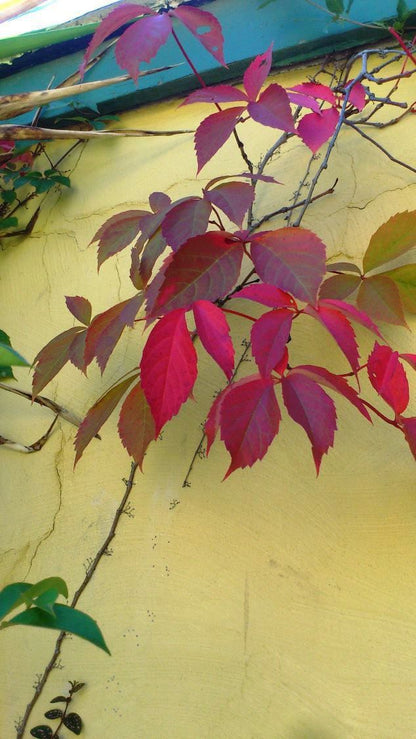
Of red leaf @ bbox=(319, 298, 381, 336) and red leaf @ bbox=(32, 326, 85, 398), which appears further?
red leaf @ bbox=(32, 326, 85, 398)

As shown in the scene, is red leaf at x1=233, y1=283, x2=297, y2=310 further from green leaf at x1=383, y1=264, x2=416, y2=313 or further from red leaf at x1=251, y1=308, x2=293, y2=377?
green leaf at x1=383, y1=264, x2=416, y2=313

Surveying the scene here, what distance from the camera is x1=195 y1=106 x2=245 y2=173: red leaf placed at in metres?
0.75

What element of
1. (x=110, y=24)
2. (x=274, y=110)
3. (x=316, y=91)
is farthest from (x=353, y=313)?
(x=110, y=24)

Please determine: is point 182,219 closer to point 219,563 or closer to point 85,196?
point 219,563

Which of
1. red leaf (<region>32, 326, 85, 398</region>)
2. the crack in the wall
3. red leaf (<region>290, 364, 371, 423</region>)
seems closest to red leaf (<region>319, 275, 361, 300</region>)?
red leaf (<region>290, 364, 371, 423</region>)

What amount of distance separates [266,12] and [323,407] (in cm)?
80

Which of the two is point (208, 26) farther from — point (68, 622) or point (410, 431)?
point (68, 622)

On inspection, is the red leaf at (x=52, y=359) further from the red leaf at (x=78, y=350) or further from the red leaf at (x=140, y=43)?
the red leaf at (x=140, y=43)

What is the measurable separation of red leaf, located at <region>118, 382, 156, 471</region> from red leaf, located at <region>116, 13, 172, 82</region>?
398 mm

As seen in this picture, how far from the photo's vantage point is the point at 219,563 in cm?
78

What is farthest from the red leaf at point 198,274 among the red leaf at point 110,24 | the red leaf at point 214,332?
the red leaf at point 110,24

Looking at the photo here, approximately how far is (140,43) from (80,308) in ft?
1.17

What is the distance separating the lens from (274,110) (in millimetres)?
729

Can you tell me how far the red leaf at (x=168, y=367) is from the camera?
635mm
